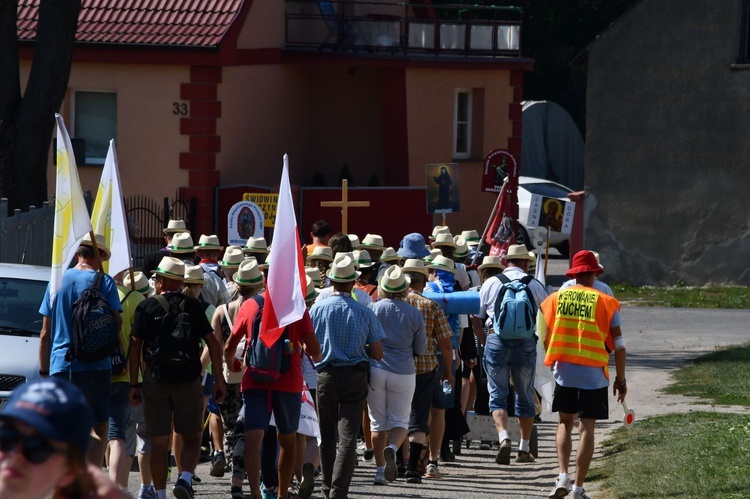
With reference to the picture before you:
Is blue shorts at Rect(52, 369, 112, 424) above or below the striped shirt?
below

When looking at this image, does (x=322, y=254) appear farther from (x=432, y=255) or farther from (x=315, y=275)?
(x=432, y=255)

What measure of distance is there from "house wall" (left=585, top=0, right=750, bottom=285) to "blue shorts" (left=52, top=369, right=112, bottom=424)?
21404 mm

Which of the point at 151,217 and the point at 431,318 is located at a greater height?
the point at 151,217

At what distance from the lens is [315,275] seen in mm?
11773

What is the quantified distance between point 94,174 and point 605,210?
10.4m

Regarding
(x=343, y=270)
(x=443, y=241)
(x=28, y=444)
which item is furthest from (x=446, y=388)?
(x=28, y=444)

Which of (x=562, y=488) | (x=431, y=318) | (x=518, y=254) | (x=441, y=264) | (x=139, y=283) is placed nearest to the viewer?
(x=562, y=488)

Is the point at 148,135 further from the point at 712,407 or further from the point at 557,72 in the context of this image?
the point at 557,72

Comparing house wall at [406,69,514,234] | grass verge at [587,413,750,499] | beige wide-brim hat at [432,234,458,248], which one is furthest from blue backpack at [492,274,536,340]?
house wall at [406,69,514,234]

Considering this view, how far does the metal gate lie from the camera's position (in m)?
25.7

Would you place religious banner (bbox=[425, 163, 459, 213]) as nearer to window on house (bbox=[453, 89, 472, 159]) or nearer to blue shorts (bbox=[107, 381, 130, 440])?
blue shorts (bbox=[107, 381, 130, 440])

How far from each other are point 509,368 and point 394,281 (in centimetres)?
203

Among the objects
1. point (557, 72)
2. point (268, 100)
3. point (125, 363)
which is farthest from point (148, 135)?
point (557, 72)

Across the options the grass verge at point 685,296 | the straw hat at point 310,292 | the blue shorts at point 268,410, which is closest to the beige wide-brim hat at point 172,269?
the blue shorts at point 268,410
